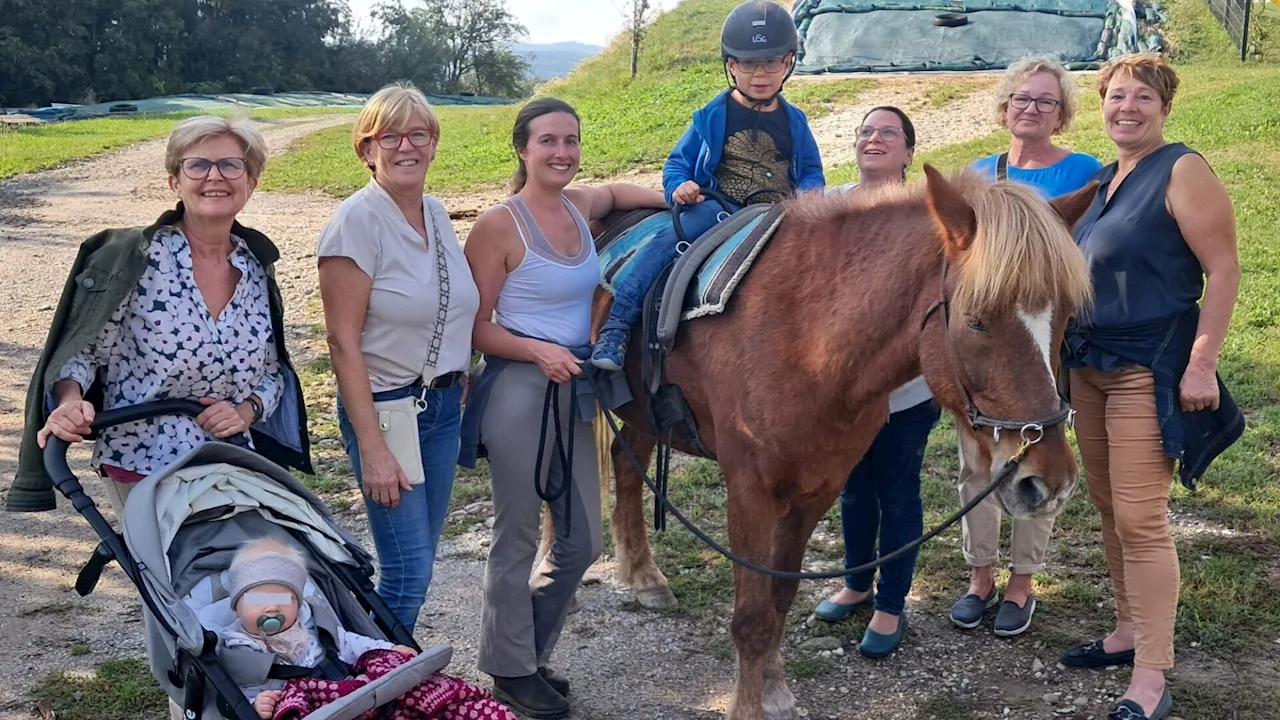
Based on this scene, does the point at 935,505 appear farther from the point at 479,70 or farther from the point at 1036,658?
the point at 479,70

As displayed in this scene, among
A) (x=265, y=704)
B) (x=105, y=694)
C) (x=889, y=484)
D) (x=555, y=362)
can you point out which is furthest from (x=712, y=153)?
(x=105, y=694)

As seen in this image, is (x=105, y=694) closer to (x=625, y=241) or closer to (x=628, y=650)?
(x=628, y=650)

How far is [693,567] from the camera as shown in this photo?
4.89 meters

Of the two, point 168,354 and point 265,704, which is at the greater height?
point 168,354

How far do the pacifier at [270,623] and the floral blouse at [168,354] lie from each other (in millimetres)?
642

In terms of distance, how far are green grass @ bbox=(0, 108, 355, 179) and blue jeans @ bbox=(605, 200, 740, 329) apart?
15.6 meters

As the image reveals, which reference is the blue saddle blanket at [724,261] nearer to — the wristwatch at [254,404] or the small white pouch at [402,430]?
the small white pouch at [402,430]

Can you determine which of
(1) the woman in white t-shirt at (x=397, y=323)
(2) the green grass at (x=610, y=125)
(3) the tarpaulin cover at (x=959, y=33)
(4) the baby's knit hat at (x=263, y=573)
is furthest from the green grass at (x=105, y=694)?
(3) the tarpaulin cover at (x=959, y=33)

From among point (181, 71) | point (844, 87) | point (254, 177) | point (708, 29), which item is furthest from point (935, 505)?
point (181, 71)

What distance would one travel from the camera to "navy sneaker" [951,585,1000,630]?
4.24m

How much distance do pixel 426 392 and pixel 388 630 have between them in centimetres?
75

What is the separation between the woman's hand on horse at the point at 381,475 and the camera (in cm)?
304

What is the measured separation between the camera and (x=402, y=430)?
309 centimetres

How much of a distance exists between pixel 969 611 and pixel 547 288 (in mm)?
2248
